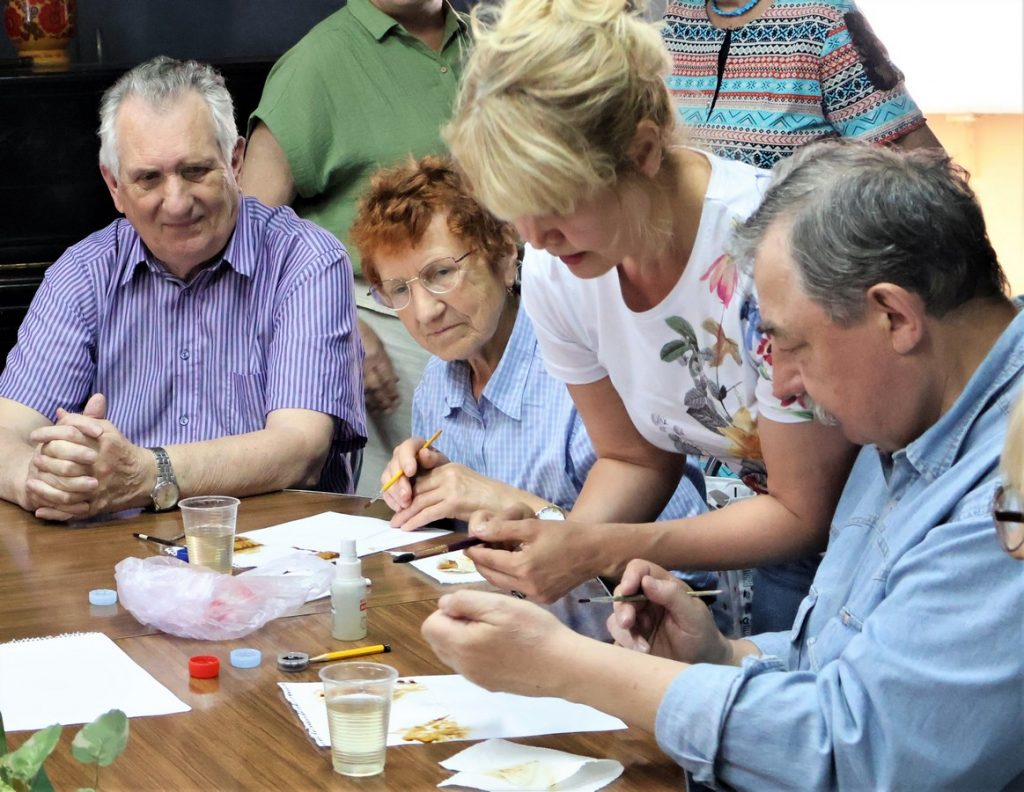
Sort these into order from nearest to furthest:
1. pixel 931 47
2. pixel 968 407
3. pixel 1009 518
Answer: pixel 1009 518
pixel 968 407
pixel 931 47

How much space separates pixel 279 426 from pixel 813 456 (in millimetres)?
1258

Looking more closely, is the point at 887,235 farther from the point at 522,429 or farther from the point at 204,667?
the point at 522,429

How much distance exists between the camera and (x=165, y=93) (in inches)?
116

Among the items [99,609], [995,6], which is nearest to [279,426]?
[99,609]

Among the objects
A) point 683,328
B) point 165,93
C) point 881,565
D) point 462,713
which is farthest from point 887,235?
point 165,93

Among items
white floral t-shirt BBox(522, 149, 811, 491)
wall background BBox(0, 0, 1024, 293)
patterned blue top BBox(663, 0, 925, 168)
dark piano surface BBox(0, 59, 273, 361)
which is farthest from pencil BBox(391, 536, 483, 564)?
wall background BBox(0, 0, 1024, 293)

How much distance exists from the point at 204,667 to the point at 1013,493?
102 centimetres

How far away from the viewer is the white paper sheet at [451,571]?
2.15 metres

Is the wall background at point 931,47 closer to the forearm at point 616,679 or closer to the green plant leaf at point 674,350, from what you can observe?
the green plant leaf at point 674,350

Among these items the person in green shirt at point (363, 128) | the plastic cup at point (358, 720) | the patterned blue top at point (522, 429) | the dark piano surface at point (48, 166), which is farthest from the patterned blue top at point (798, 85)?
the dark piano surface at point (48, 166)

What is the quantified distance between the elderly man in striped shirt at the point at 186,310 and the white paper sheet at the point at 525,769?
1.40m

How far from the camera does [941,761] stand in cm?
132

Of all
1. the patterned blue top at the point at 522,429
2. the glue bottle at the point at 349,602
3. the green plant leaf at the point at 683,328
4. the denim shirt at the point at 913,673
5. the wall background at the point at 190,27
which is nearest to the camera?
the denim shirt at the point at 913,673

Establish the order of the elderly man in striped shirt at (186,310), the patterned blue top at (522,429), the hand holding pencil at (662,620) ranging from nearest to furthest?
the hand holding pencil at (662,620), the patterned blue top at (522,429), the elderly man in striped shirt at (186,310)
